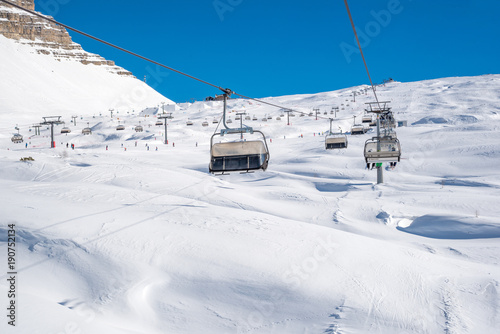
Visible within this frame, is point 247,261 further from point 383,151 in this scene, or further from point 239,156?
point 383,151

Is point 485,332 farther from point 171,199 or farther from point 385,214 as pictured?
point 171,199

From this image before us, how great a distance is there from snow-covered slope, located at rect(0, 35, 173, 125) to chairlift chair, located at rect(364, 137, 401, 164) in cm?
9414

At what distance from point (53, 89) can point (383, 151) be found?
15001 cm

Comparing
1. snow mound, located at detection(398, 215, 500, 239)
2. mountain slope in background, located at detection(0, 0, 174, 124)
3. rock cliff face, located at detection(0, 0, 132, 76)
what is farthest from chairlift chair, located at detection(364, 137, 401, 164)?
rock cliff face, located at detection(0, 0, 132, 76)

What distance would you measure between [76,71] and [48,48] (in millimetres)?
21083

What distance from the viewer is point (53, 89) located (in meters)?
142

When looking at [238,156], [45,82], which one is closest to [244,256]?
[238,156]

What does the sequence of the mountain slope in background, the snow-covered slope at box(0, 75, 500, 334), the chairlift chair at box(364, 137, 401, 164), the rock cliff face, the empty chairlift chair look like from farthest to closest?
the rock cliff face
the mountain slope in background
the chairlift chair at box(364, 137, 401, 164)
the empty chairlift chair
the snow-covered slope at box(0, 75, 500, 334)

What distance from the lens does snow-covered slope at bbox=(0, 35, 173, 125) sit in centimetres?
11644

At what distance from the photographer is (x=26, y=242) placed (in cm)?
1016

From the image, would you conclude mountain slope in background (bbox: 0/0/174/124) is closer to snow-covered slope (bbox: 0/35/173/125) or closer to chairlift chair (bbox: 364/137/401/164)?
snow-covered slope (bbox: 0/35/173/125)

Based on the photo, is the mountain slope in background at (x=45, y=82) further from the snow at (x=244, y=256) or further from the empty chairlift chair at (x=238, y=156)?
the empty chairlift chair at (x=238, y=156)

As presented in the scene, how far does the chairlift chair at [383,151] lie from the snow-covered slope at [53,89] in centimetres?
9414

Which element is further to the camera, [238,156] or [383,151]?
[383,151]
